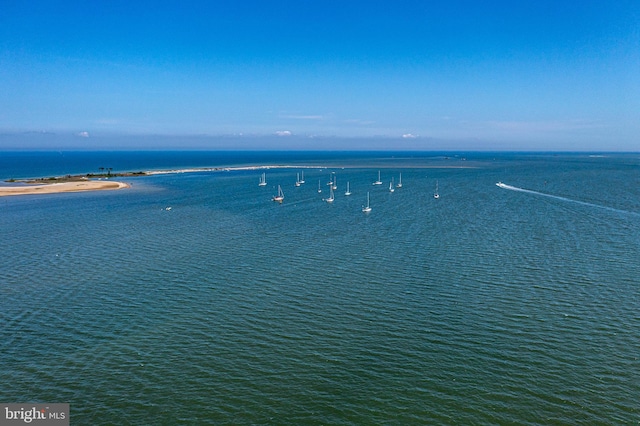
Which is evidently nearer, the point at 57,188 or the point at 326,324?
the point at 326,324

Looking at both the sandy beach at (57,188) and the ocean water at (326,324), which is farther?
the sandy beach at (57,188)

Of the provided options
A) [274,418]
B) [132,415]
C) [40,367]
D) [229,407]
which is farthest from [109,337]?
[274,418]

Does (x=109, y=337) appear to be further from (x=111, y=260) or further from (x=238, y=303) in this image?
(x=111, y=260)

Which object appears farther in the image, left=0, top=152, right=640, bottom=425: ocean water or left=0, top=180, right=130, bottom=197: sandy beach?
left=0, top=180, right=130, bottom=197: sandy beach

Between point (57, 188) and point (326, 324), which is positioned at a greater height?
point (57, 188)

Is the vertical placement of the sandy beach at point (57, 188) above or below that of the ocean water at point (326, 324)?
above
